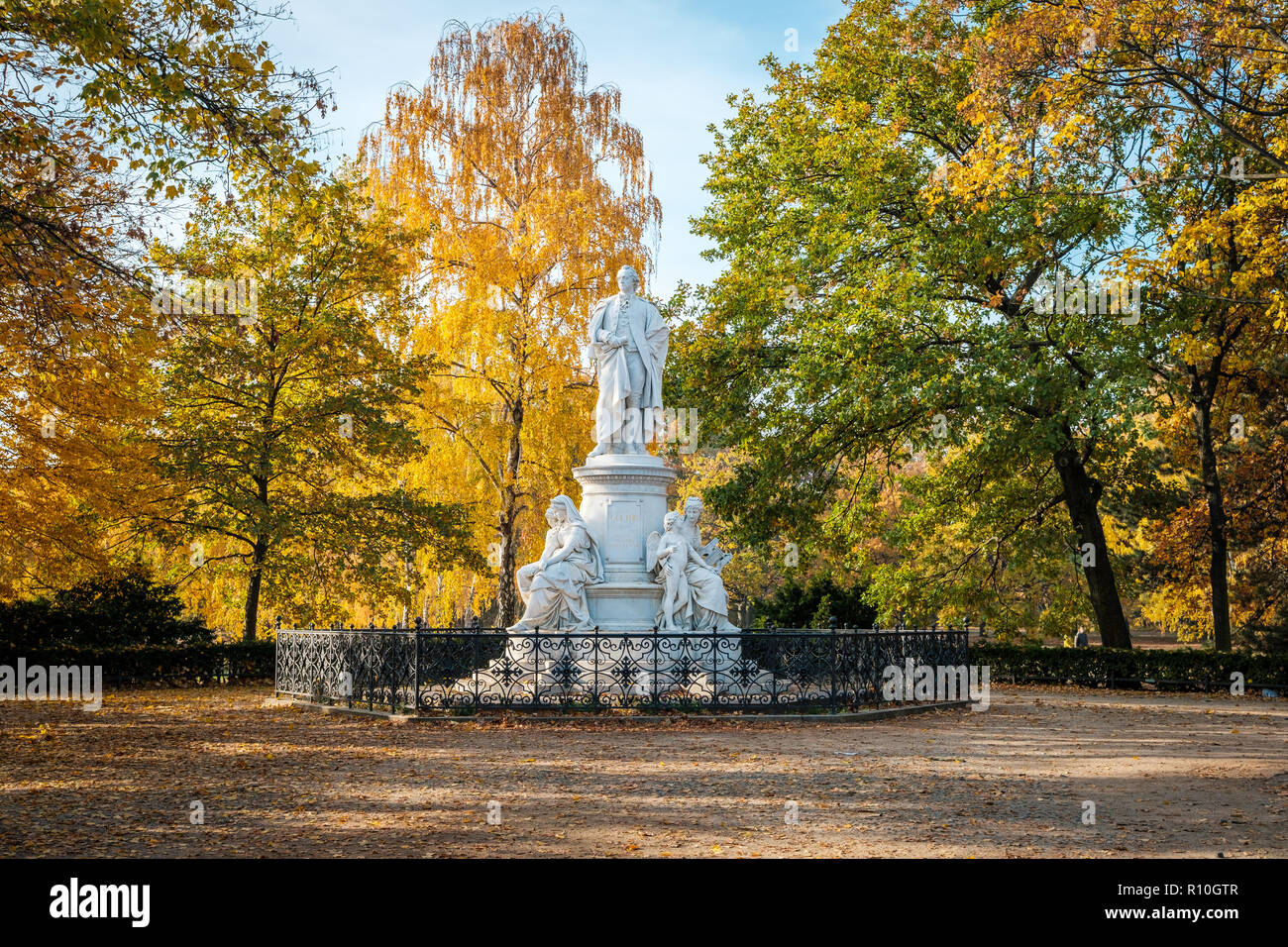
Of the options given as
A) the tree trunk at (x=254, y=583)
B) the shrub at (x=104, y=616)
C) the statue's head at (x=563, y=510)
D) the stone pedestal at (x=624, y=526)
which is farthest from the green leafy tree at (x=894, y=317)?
the shrub at (x=104, y=616)

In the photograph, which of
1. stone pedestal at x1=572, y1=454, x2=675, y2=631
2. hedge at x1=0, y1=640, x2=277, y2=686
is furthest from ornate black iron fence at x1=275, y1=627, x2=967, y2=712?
hedge at x1=0, y1=640, x2=277, y2=686

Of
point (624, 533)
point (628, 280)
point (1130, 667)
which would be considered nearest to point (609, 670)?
point (624, 533)

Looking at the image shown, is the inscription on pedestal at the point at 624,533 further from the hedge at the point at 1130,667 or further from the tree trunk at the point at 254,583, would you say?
the hedge at the point at 1130,667

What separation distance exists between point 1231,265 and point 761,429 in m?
9.67

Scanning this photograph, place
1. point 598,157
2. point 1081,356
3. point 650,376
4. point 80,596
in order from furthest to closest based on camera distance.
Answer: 1. point 598,157
2. point 80,596
3. point 1081,356
4. point 650,376

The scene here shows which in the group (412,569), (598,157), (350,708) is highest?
(598,157)

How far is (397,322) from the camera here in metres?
24.1

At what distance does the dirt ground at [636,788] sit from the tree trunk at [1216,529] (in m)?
7.91

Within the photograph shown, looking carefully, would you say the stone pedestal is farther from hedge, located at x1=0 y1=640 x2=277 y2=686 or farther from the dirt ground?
hedge, located at x1=0 y1=640 x2=277 y2=686

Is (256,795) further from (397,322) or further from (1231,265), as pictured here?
(1231,265)

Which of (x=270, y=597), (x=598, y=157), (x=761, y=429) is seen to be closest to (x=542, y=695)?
(x=761, y=429)

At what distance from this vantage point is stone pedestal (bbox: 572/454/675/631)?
1493cm

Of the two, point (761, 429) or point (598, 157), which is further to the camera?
point (598, 157)

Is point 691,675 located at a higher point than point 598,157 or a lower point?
lower
